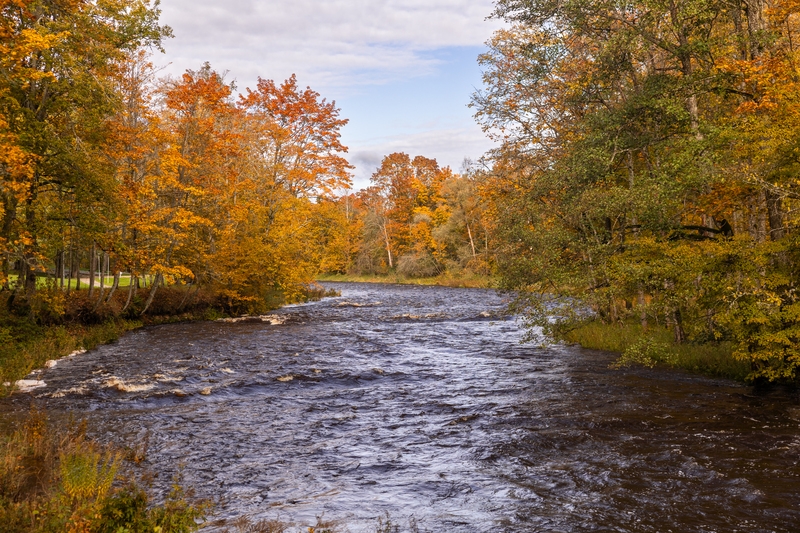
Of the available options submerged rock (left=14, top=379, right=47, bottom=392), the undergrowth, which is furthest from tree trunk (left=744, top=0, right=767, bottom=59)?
submerged rock (left=14, top=379, right=47, bottom=392)

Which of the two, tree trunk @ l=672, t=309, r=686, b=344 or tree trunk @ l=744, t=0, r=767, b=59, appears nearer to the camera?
tree trunk @ l=744, t=0, r=767, b=59

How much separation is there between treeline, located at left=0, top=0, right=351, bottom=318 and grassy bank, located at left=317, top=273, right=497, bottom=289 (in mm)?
19073

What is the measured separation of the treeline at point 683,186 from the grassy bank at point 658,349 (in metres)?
0.53

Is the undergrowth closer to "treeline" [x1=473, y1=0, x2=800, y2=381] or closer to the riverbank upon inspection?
the riverbank

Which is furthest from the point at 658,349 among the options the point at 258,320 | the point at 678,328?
the point at 258,320

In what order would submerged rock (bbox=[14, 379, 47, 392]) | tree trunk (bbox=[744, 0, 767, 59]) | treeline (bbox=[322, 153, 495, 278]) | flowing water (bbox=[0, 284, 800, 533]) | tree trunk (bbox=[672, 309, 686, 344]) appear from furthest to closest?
treeline (bbox=[322, 153, 495, 278]), tree trunk (bbox=[672, 309, 686, 344]), tree trunk (bbox=[744, 0, 767, 59]), submerged rock (bbox=[14, 379, 47, 392]), flowing water (bbox=[0, 284, 800, 533])

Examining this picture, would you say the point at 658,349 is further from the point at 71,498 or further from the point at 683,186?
the point at 71,498

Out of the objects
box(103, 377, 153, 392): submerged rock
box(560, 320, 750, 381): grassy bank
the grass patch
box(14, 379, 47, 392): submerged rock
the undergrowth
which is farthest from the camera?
the grass patch

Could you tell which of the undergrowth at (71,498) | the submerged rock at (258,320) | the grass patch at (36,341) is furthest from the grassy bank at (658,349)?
the grass patch at (36,341)

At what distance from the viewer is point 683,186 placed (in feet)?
45.9

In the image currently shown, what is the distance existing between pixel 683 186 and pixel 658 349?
4459 mm

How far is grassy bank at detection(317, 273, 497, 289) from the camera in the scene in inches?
2281

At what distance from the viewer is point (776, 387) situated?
13.7m

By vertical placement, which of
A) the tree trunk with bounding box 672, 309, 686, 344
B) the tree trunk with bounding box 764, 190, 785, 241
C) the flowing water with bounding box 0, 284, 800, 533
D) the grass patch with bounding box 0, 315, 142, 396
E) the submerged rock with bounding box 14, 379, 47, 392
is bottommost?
the flowing water with bounding box 0, 284, 800, 533
